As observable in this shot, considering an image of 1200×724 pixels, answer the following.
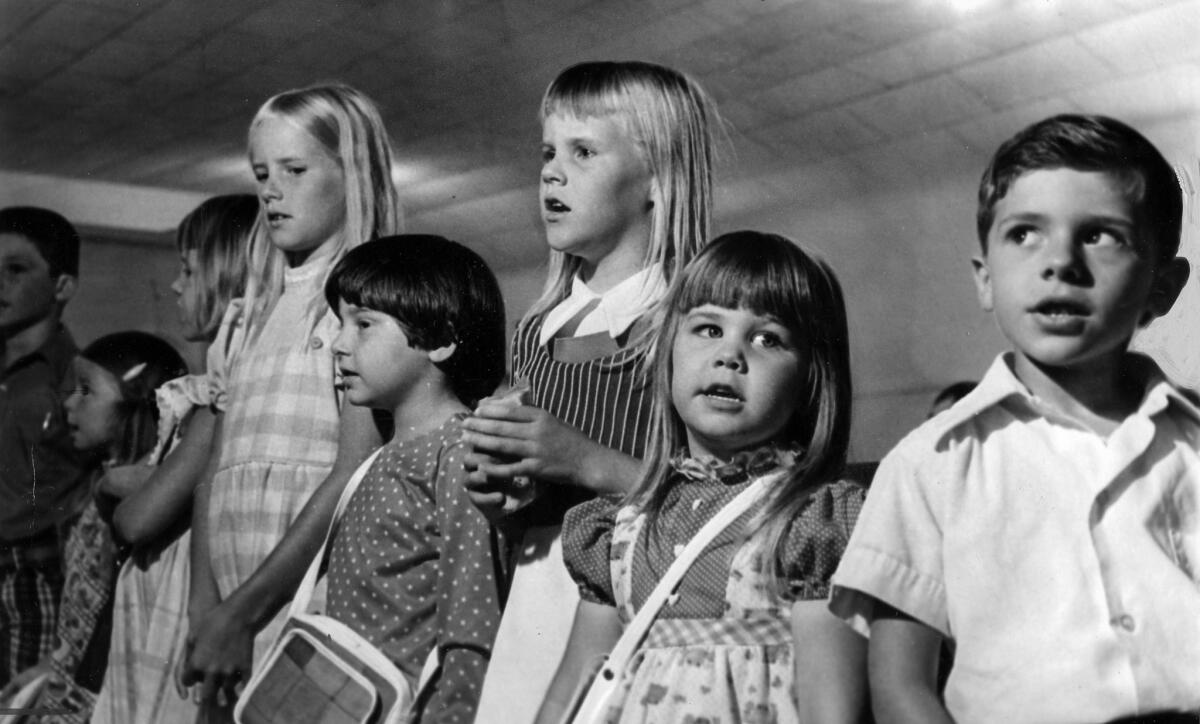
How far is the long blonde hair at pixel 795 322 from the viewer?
1.67 meters

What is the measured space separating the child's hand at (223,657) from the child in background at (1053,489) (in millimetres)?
1263

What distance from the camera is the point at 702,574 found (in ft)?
5.33

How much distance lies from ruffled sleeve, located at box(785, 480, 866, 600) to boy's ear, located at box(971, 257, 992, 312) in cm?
28

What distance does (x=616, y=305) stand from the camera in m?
1.97

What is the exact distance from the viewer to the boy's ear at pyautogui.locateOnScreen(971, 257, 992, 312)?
1.48 m

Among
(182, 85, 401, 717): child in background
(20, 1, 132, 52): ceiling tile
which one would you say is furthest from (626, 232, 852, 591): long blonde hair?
(20, 1, 132, 52): ceiling tile

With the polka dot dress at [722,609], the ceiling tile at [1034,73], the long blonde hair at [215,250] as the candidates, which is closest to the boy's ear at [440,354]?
the polka dot dress at [722,609]

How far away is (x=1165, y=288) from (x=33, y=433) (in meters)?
2.38

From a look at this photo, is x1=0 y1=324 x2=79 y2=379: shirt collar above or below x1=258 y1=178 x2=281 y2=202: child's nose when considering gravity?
below

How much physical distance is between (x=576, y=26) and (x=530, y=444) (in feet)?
2.39

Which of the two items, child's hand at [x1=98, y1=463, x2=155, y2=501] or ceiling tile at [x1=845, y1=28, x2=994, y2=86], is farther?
child's hand at [x1=98, y1=463, x2=155, y2=501]

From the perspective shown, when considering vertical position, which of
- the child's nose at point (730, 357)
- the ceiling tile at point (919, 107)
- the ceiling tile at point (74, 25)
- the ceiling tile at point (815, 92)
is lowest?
the child's nose at point (730, 357)

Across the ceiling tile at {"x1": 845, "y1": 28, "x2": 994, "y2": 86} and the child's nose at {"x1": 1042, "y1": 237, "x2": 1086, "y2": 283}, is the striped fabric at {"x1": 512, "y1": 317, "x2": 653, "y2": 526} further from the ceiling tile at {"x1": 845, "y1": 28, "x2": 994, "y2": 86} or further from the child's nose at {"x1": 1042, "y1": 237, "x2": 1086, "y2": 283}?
the child's nose at {"x1": 1042, "y1": 237, "x2": 1086, "y2": 283}

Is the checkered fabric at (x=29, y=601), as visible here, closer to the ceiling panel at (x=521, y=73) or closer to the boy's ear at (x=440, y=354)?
the ceiling panel at (x=521, y=73)
